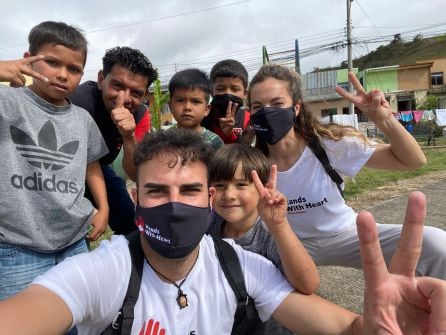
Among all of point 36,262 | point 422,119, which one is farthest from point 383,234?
point 422,119

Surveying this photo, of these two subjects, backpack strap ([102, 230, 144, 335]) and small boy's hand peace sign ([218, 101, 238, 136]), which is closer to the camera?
backpack strap ([102, 230, 144, 335])

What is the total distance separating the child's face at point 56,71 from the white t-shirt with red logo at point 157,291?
1.07 metres

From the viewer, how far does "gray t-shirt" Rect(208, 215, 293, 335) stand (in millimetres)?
2141

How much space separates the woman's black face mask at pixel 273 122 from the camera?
2791mm

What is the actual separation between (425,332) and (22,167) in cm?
210

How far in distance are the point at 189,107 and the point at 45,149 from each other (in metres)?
1.32

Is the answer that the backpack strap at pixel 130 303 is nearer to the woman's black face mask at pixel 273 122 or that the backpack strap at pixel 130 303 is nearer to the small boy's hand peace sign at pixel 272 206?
the small boy's hand peace sign at pixel 272 206

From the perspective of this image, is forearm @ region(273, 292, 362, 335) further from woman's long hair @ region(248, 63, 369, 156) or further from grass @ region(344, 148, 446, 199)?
grass @ region(344, 148, 446, 199)

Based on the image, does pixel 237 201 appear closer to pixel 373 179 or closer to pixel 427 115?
pixel 373 179

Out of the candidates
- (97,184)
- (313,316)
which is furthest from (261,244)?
(97,184)

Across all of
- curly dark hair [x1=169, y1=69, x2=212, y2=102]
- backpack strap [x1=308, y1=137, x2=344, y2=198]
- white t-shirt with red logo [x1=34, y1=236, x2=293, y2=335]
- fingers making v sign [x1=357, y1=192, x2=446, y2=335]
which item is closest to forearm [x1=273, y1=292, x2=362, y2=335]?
white t-shirt with red logo [x1=34, y1=236, x2=293, y2=335]

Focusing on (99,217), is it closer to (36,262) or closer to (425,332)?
(36,262)

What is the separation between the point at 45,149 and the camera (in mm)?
2279

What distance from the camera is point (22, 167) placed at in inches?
86.5
